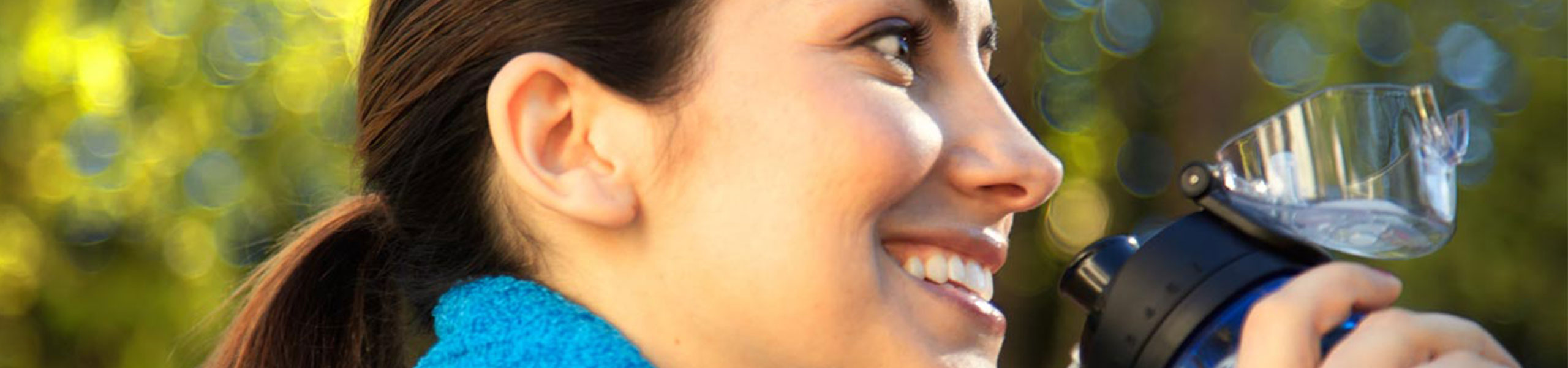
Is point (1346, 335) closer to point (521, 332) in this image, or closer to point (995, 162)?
point (995, 162)

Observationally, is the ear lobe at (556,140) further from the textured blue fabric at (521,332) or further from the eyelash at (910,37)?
the eyelash at (910,37)

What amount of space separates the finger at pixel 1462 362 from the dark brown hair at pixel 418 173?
60 centimetres

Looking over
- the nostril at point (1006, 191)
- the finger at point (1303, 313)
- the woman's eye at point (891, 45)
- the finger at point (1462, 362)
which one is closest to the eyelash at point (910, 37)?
the woman's eye at point (891, 45)

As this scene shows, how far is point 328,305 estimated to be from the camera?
5.56 ft

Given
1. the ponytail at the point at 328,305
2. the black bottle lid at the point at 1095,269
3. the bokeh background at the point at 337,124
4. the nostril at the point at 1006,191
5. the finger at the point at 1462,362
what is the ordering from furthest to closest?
the bokeh background at the point at 337,124 < the ponytail at the point at 328,305 < the nostril at the point at 1006,191 < the black bottle lid at the point at 1095,269 < the finger at the point at 1462,362

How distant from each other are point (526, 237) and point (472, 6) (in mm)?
207

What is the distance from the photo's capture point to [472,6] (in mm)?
1469

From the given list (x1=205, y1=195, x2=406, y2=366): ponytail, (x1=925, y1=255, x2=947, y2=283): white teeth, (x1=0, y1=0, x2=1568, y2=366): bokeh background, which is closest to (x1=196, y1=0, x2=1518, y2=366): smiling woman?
(x1=925, y1=255, x2=947, y2=283): white teeth

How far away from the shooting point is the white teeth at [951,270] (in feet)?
4.59

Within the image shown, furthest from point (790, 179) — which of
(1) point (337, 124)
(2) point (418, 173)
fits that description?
(1) point (337, 124)

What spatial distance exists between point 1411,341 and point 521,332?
27.2 inches

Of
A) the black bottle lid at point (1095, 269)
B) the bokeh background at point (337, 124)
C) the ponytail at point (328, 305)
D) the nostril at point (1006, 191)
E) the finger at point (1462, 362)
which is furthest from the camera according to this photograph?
the bokeh background at point (337, 124)

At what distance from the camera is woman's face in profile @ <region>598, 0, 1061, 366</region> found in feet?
4.44

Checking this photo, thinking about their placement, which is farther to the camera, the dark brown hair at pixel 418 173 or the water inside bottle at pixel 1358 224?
the dark brown hair at pixel 418 173
